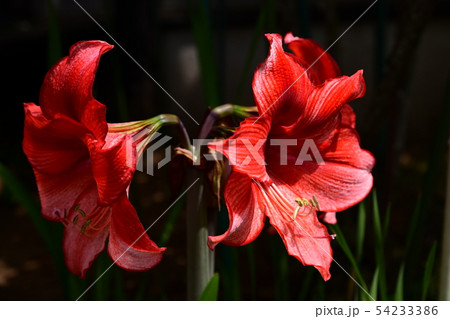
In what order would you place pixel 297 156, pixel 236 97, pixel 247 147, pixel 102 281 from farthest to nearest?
pixel 236 97 < pixel 102 281 < pixel 297 156 < pixel 247 147

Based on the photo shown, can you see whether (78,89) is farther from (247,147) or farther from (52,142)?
(247,147)

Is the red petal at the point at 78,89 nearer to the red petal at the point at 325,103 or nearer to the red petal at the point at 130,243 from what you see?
the red petal at the point at 130,243

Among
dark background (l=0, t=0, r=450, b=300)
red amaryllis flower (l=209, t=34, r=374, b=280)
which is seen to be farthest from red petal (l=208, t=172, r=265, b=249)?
dark background (l=0, t=0, r=450, b=300)

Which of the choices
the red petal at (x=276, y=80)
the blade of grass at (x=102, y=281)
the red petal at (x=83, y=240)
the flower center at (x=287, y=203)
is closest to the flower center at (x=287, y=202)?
the flower center at (x=287, y=203)

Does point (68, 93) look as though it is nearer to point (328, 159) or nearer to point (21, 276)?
point (328, 159)

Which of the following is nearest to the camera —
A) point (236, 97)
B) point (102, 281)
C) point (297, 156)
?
point (297, 156)

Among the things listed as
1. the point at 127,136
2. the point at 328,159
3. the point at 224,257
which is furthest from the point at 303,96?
the point at 224,257

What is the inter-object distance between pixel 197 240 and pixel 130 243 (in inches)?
5.0

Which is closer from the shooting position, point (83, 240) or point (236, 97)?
point (83, 240)

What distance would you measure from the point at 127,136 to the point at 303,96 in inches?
8.4

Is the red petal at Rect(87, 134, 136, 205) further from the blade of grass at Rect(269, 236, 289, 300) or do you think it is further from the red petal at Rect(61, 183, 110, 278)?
the blade of grass at Rect(269, 236, 289, 300)

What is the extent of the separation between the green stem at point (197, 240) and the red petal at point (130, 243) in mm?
103

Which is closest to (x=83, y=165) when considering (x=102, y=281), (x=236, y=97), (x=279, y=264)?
(x=102, y=281)

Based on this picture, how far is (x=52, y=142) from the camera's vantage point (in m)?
0.69
